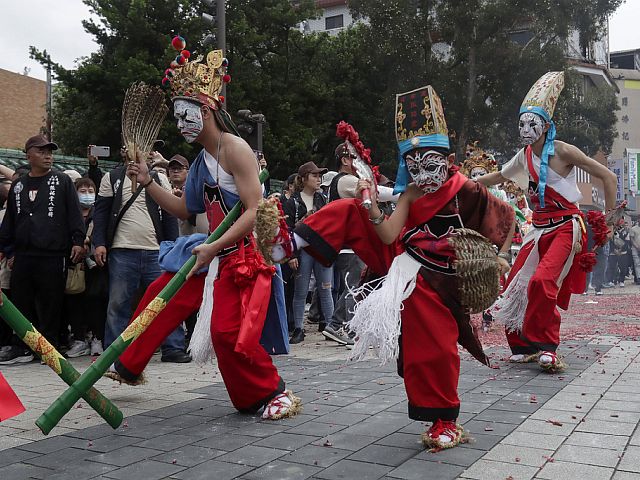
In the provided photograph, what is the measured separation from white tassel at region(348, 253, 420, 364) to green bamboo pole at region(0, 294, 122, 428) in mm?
1395

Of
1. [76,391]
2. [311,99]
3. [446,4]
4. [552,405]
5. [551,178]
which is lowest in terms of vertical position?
[552,405]

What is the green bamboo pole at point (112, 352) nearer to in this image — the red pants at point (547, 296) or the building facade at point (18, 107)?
the red pants at point (547, 296)

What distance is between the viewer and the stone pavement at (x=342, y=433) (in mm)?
3461

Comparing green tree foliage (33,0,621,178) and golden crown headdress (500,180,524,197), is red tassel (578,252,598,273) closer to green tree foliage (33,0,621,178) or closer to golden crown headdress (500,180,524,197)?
golden crown headdress (500,180,524,197)

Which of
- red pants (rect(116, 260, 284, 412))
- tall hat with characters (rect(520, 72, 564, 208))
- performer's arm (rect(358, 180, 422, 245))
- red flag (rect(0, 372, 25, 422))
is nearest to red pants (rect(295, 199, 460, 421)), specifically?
performer's arm (rect(358, 180, 422, 245))

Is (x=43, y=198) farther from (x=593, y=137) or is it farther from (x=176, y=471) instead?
(x=593, y=137)

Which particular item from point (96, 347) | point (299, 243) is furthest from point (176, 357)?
point (299, 243)

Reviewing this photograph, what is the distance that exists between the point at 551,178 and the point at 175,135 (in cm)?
1639

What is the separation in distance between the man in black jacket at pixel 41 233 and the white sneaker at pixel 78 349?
0.28 m

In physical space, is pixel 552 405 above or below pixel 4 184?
below

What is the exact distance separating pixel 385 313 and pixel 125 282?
3573 millimetres

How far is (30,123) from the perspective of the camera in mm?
35625

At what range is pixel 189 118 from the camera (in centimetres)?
459

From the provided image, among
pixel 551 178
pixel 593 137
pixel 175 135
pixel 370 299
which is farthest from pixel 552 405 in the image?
pixel 593 137
